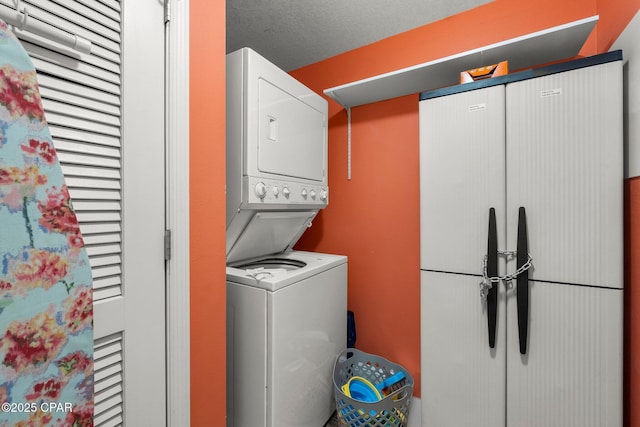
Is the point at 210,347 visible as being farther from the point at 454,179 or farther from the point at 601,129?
the point at 601,129

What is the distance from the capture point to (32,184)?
0.68 metres

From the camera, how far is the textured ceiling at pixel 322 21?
6.08ft

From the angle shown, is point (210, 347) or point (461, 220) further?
point (461, 220)

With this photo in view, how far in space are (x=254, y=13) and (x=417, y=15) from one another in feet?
3.70

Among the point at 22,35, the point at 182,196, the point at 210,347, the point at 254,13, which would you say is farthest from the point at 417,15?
the point at 210,347

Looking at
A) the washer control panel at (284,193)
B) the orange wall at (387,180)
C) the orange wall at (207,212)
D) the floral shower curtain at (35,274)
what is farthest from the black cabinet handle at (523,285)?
the floral shower curtain at (35,274)

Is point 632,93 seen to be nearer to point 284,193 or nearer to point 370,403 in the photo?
point 284,193

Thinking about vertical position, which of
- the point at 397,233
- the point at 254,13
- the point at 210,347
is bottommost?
the point at 210,347

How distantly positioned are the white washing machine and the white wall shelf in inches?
51.9

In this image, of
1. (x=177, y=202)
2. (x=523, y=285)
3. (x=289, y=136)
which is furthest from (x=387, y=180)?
(x=177, y=202)

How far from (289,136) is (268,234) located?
2.24 feet

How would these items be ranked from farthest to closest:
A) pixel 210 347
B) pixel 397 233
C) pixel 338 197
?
1. pixel 338 197
2. pixel 397 233
3. pixel 210 347

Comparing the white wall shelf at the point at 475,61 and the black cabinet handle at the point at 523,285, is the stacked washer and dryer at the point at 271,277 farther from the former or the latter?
the black cabinet handle at the point at 523,285

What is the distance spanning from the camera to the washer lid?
1775 mm
